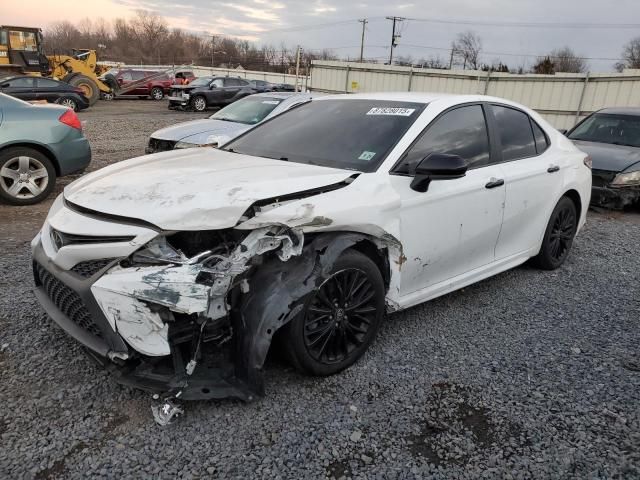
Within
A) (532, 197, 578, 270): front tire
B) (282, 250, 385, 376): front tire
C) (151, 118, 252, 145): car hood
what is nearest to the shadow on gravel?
(282, 250, 385, 376): front tire

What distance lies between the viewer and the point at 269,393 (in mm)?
2844

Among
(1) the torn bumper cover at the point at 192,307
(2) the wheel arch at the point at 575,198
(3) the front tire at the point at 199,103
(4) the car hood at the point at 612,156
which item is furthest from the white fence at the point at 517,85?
(1) the torn bumper cover at the point at 192,307

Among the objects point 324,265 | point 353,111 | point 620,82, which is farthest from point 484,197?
point 620,82

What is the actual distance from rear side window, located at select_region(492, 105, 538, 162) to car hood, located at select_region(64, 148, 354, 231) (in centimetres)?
169

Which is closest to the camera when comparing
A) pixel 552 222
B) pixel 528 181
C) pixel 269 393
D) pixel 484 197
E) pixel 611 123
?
pixel 269 393

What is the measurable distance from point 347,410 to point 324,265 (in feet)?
2.61

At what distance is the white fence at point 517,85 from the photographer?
15555 millimetres

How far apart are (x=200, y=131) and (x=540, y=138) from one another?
5656 millimetres

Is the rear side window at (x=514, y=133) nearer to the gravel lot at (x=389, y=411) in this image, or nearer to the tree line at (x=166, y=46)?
the gravel lot at (x=389, y=411)

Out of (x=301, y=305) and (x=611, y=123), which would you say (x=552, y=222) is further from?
(x=611, y=123)

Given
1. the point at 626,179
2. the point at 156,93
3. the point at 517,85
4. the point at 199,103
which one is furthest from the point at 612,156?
the point at 156,93

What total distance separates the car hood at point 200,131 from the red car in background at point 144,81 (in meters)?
20.9

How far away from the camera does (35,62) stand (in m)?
21.8

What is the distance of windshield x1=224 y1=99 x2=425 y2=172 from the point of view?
11.0 feet
